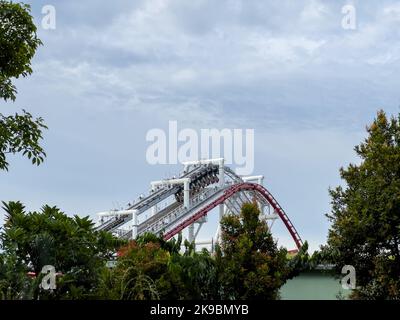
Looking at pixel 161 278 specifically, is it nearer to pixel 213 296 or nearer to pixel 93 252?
pixel 213 296

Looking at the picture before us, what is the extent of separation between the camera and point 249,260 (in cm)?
2338

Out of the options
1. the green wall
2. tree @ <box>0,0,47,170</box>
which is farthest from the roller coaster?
tree @ <box>0,0,47,170</box>

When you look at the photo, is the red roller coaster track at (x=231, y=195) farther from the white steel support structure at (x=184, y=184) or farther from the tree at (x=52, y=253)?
the tree at (x=52, y=253)

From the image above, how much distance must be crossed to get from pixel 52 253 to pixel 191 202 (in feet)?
135

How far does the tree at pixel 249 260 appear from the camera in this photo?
22.9 m

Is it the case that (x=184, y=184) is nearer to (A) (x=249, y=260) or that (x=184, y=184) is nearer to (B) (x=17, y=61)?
(A) (x=249, y=260)

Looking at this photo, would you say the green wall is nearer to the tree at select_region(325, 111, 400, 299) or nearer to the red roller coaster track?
the tree at select_region(325, 111, 400, 299)

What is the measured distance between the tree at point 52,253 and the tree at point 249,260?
25.9 ft

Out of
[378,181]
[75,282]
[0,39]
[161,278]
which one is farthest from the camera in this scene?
[378,181]

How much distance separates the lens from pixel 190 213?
5322 cm

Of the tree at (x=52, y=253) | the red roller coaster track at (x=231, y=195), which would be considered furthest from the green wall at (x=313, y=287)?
the red roller coaster track at (x=231, y=195)

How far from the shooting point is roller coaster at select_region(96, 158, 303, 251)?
5227 centimetres

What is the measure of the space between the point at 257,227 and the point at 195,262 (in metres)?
2.60
